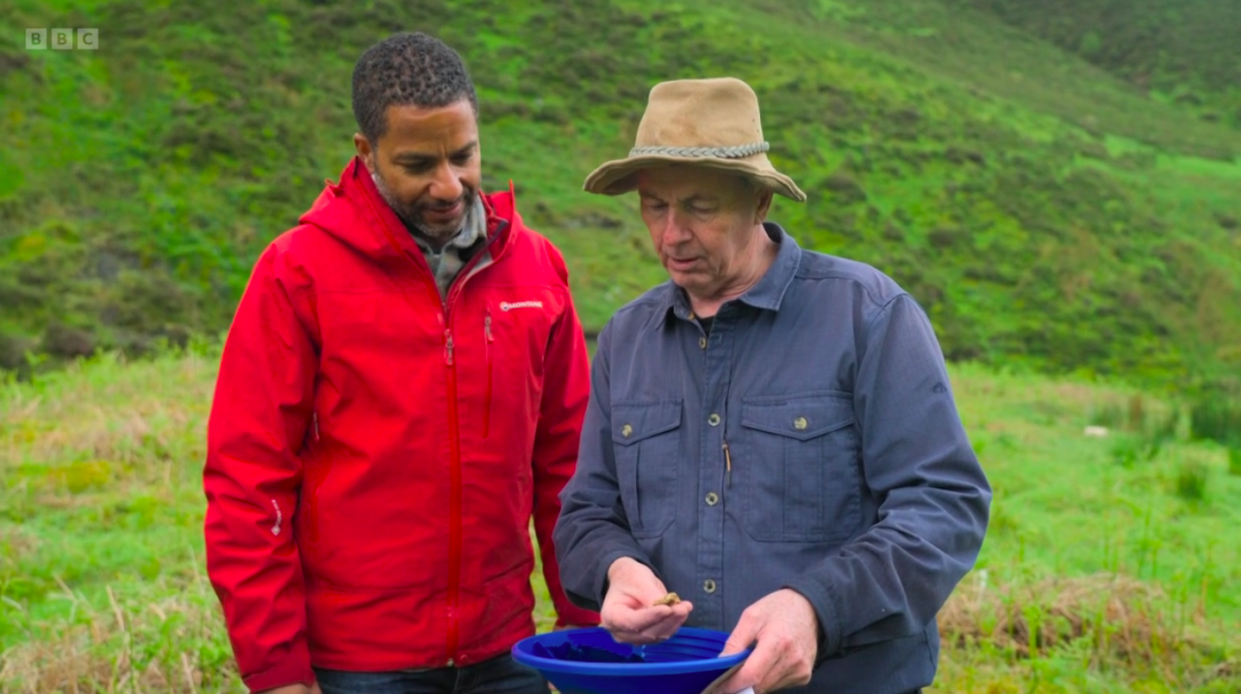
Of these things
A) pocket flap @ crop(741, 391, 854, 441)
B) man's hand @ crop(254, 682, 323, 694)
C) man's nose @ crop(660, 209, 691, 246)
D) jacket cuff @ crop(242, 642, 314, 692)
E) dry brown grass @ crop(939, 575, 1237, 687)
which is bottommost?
dry brown grass @ crop(939, 575, 1237, 687)

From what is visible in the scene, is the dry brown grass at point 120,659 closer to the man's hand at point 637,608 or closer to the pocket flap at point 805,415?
the man's hand at point 637,608

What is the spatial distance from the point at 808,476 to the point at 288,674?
3.63ft

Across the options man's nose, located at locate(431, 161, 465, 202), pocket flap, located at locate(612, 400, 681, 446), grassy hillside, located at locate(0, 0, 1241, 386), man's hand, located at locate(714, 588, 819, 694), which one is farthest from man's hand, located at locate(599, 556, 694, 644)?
grassy hillside, located at locate(0, 0, 1241, 386)

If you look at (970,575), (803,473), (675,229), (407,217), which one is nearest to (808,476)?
(803,473)

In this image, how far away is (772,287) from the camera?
232 cm

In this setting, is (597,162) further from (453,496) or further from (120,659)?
(453,496)

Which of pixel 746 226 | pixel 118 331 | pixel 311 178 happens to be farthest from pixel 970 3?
pixel 746 226

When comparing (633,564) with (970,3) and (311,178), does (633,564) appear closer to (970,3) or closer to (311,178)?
(311,178)

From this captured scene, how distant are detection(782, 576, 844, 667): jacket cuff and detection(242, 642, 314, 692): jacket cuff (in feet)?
3.46

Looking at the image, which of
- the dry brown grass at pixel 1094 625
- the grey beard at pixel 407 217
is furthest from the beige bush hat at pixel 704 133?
the dry brown grass at pixel 1094 625

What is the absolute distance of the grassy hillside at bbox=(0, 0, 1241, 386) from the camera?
19.0 m

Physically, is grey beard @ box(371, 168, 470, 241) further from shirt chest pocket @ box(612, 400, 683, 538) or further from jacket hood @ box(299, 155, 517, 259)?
shirt chest pocket @ box(612, 400, 683, 538)

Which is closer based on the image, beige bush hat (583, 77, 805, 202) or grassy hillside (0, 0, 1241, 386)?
beige bush hat (583, 77, 805, 202)

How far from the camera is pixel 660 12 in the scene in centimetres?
3425
